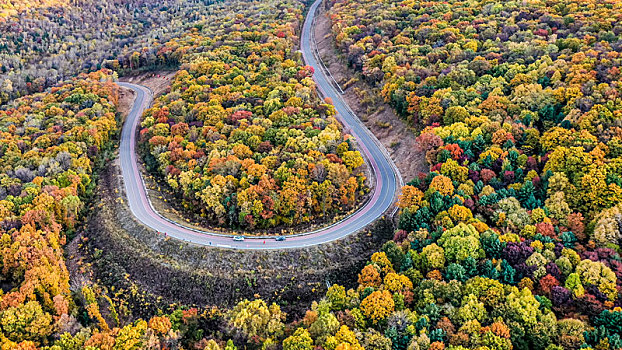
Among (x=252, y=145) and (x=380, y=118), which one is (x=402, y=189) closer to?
(x=252, y=145)

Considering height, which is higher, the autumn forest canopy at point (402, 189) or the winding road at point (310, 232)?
the autumn forest canopy at point (402, 189)

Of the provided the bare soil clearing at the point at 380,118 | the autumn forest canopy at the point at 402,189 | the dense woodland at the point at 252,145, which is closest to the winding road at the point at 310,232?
the bare soil clearing at the point at 380,118

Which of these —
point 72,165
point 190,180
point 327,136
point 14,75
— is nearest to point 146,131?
point 72,165

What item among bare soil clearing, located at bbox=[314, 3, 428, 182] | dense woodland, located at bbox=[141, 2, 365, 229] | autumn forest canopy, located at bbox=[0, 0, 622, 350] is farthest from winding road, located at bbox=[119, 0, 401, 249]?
dense woodland, located at bbox=[141, 2, 365, 229]

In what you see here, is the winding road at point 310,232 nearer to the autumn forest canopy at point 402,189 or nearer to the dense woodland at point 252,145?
the autumn forest canopy at point 402,189

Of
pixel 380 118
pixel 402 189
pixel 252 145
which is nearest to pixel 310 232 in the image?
pixel 402 189
